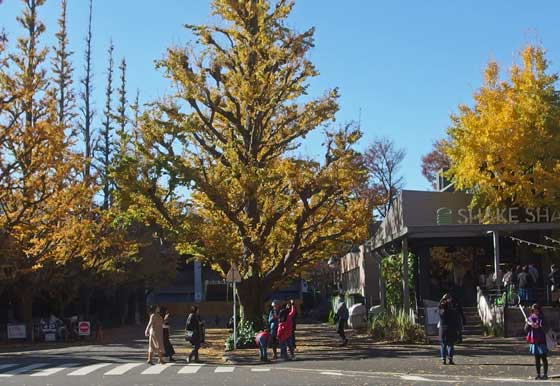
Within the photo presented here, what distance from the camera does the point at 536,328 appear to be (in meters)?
15.5

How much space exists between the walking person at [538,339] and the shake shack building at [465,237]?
897cm

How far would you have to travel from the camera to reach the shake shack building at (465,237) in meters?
26.0

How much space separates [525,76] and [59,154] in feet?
60.1

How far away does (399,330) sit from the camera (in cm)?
2430

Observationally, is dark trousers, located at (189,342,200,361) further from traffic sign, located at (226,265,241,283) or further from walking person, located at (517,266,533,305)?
walking person, located at (517,266,533,305)

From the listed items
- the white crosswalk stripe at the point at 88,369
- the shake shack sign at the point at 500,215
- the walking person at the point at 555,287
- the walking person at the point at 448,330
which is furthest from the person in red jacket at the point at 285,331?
the shake shack sign at the point at 500,215

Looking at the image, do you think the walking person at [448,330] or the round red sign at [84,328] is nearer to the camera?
the walking person at [448,330]

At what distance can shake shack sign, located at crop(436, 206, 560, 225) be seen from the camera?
27.7 metres

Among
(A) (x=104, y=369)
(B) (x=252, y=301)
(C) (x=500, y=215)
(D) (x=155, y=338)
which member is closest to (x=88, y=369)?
(A) (x=104, y=369)

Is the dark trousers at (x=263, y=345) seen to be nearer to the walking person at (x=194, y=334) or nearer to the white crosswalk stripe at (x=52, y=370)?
the walking person at (x=194, y=334)

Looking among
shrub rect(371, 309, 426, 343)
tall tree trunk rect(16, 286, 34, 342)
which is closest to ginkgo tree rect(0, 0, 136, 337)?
tall tree trunk rect(16, 286, 34, 342)

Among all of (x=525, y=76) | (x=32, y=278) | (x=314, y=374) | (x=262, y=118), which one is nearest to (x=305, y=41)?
(x=262, y=118)

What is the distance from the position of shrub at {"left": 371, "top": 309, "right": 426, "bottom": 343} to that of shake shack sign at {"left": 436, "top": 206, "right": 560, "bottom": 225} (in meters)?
4.99

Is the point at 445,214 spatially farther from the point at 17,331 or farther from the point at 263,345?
the point at 17,331
